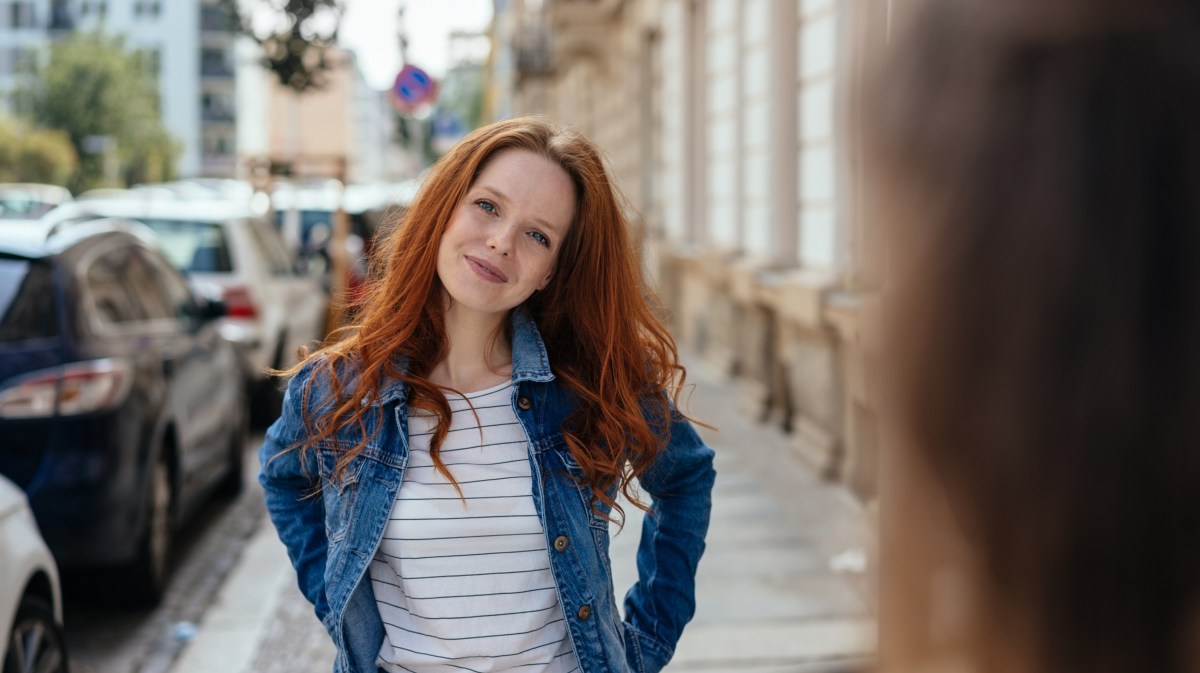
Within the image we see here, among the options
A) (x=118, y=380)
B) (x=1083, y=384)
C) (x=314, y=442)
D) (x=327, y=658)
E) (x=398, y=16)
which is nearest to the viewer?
(x=1083, y=384)

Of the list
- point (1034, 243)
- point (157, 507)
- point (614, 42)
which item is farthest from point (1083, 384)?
point (614, 42)

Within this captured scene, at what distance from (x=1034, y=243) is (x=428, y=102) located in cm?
1206

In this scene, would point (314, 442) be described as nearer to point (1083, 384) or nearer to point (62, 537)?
point (1083, 384)

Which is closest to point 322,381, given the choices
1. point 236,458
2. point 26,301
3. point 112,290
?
point 26,301

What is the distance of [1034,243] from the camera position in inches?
19.3

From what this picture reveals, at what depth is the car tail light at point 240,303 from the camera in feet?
32.5

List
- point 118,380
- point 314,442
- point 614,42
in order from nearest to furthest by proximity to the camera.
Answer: point 314,442, point 118,380, point 614,42

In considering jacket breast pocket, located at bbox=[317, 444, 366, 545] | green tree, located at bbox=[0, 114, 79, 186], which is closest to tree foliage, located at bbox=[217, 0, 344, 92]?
jacket breast pocket, located at bbox=[317, 444, 366, 545]

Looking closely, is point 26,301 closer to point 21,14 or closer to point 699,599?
point 699,599


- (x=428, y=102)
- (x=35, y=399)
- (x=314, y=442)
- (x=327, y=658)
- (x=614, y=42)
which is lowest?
(x=327, y=658)

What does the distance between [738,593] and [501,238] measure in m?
3.76

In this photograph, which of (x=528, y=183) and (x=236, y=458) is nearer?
(x=528, y=183)

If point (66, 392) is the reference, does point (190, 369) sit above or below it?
below

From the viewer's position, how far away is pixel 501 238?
7.07ft
